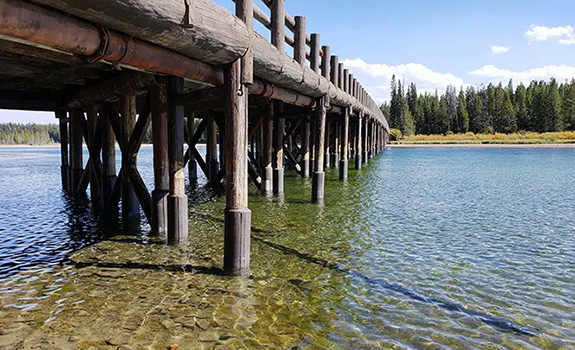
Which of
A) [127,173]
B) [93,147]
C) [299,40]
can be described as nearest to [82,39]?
[127,173]

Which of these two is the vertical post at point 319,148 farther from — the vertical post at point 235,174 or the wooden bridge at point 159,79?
the vertical post at point 235,174

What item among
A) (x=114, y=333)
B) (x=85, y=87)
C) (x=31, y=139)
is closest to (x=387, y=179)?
(x=85, y=87)

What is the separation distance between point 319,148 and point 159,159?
594 centimetres

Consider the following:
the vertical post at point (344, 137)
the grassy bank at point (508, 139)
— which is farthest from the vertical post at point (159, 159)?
the grassy bank at point (508, 139)

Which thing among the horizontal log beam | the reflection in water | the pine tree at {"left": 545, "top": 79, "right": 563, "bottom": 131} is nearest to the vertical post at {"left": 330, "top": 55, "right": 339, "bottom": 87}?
the reflection in water

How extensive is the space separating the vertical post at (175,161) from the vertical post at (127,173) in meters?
1.69

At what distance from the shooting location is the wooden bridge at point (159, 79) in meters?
3.89

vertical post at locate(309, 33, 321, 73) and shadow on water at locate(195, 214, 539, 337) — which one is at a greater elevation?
vertical post at locate(309, 33, 321, 73)

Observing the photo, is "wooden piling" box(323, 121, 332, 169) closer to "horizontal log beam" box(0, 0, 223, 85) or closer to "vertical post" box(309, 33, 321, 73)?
"vertical post" box(309, 33, 321, 73)

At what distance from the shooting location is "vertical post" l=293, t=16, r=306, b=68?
9938 mm

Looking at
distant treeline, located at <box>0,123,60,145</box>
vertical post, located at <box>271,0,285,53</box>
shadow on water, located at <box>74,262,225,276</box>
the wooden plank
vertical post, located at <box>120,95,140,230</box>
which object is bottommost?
shadow on water, located at <box>74,262,225,276</box>

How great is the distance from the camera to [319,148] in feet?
40.8

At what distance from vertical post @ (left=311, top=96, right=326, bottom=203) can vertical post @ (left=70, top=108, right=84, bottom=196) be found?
6.85 meters

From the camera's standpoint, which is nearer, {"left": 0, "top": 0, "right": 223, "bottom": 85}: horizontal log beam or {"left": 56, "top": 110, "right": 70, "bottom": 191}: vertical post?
{"left": 0, "top": 0, "right": 223, "bottom": 85}: horizontal log beam
